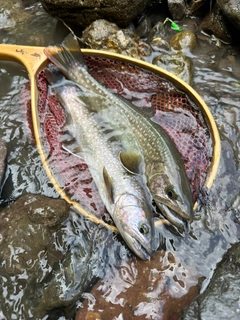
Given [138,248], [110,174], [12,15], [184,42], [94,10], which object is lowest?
[138,248]

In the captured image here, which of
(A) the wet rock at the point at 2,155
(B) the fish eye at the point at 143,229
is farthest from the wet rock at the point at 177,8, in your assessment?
(B) the fish eye at the point at 143,229

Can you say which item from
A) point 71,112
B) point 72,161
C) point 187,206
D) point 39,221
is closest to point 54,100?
point 71,112

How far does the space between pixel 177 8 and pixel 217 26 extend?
0.69 m

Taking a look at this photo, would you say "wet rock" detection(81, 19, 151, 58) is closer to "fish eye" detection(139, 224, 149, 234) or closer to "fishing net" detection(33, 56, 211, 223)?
"fishing net" detection(33, 56, 211, 223)

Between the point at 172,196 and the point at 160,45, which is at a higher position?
the point at 160,45

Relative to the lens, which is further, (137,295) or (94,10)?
(94,10)

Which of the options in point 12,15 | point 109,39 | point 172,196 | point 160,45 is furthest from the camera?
point 12,15

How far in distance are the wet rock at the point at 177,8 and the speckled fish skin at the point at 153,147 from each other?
2.01 metres

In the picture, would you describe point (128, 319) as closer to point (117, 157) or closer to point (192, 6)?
point (117, 157)

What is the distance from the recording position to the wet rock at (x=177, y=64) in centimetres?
475

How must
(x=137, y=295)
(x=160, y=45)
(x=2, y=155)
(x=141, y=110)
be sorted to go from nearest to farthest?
(x=137, y=295) → (x=2, y=155) → (x=141, y=110) → (x=160, y=45)

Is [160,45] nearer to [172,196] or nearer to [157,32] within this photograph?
[157,32]

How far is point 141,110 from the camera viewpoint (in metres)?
4.08

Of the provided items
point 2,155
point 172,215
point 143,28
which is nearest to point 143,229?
point 172,215
